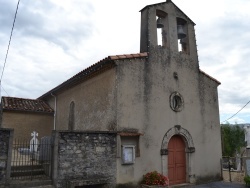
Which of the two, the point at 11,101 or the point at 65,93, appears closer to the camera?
the point at 65,93

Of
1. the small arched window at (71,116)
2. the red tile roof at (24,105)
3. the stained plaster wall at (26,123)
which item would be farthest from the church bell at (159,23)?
the stained plaster wall at (26,123)

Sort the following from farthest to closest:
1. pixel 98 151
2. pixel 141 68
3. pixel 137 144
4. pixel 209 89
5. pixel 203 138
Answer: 1. pixel 209 89
2. pixel 203 138
3. pixel 141 68
4. pixel 137 144
5. pixel 98 151

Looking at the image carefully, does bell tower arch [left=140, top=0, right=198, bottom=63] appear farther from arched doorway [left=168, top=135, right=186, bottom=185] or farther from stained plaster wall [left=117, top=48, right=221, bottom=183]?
arched doorway [left=168, top=135, right=186, bottom=185]

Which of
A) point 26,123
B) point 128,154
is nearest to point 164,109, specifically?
point 128,154

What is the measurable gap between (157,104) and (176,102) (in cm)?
148

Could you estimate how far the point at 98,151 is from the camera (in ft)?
30.3

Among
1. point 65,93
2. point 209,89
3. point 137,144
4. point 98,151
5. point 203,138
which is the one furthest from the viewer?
point 65,93

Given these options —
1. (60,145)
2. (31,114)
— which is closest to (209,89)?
(60,145)

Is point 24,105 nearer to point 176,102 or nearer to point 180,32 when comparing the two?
point 176,102

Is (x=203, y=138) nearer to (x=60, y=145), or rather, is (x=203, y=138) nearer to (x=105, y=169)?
(x=105, y=169)

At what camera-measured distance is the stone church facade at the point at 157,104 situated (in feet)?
33.0

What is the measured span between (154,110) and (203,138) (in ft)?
11.6

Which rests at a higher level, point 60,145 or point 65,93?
point 65,93

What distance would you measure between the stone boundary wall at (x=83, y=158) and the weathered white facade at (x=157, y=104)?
380mm
